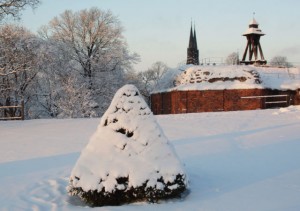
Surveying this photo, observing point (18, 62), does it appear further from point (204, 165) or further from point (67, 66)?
point (204, 165)

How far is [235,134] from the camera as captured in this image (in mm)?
14344

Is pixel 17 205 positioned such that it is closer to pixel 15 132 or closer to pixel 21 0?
pixel 15 132

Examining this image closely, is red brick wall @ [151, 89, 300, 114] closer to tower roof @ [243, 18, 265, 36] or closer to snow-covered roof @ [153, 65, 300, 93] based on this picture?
snow-covered roof @ [153, 65, 300, 93]

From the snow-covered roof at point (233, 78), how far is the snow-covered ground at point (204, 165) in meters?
18.2

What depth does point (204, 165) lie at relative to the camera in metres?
9.36

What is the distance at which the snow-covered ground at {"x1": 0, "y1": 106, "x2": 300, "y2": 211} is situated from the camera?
644 centimetres

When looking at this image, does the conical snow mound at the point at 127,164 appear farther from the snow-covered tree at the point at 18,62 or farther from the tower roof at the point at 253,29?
the tower roof at the point at 253,29

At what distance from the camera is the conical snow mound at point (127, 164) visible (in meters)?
6.38

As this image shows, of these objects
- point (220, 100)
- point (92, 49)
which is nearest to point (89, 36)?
point (92, 49)

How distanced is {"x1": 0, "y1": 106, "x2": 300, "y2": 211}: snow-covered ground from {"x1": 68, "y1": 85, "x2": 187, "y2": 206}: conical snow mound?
0.25m

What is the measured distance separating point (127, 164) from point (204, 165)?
338cm

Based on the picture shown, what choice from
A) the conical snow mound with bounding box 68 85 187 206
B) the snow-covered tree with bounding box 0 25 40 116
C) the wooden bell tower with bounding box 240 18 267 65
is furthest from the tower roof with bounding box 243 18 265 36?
the conical snow mound with bounding box 68 85 187 206

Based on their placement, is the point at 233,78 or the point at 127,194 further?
the point at 233,78

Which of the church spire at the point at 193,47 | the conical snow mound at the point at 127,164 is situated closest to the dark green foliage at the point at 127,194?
the conical snow mound at the point at 127,164
